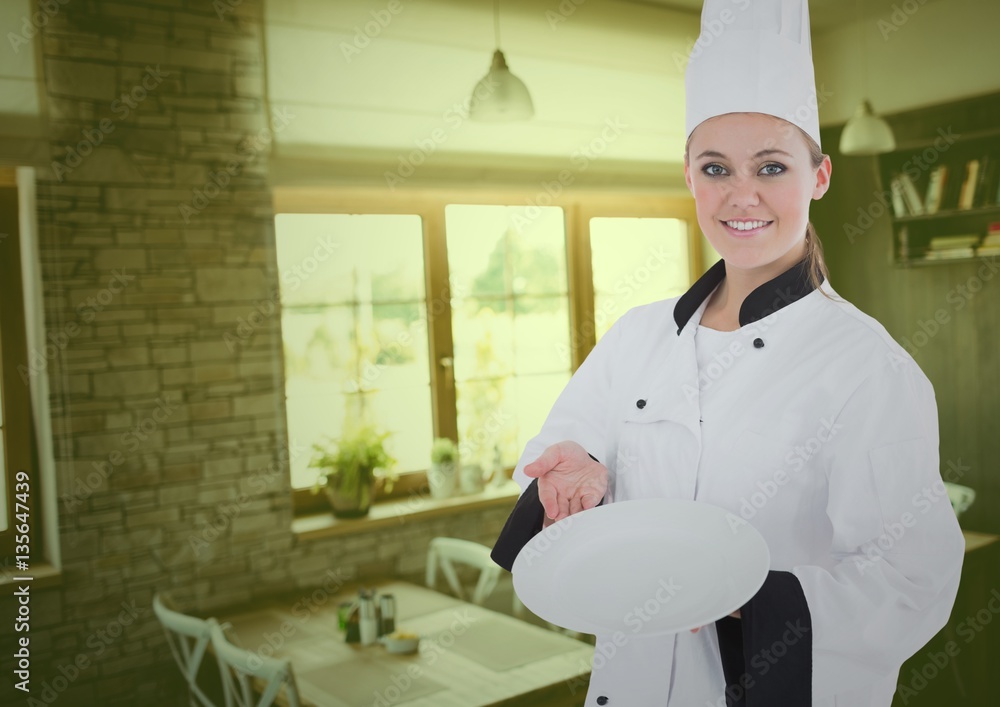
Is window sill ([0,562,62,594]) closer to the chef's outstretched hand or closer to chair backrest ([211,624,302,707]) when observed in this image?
chair backrest ([211,624,302,707])

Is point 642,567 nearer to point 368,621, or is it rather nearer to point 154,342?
point 368,621

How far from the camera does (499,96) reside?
2.87 metres

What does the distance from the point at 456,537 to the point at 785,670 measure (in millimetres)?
2682

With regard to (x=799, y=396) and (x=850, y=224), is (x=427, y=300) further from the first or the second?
(x=799, y=396)

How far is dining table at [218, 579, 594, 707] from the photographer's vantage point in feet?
7.18

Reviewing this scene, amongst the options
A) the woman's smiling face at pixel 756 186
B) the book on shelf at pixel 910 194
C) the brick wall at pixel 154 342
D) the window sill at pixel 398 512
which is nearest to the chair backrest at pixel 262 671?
the brick wall at pixel 154 342

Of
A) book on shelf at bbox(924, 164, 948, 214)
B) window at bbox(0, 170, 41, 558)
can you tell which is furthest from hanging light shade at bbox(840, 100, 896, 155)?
window at bbox(0, 170, 41, 558)

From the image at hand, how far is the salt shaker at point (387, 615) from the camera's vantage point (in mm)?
2615

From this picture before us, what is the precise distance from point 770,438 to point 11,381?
2671mm

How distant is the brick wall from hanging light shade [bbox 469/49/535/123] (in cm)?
82

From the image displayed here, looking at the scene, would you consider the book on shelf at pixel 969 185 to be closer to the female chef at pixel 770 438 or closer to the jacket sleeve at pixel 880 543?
the female chef at pixel 770 438

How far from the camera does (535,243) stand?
3.88 meters

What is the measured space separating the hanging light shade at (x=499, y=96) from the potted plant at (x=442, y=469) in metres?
1.39

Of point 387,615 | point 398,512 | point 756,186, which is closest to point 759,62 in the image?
point 756,186
